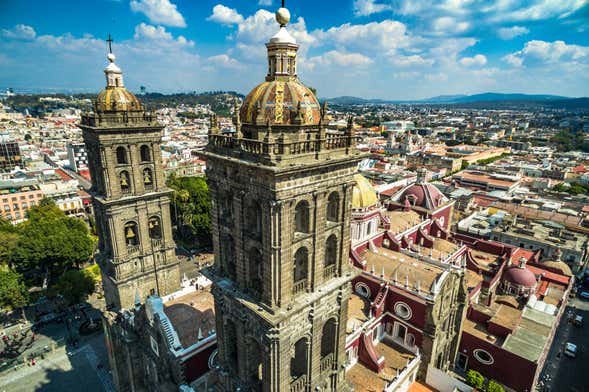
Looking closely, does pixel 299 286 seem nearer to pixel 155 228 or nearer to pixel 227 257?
pixel 227 257

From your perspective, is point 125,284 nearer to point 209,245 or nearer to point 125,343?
point 125,343

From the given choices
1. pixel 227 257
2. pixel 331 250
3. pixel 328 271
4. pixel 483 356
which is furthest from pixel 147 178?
pixel 483 356

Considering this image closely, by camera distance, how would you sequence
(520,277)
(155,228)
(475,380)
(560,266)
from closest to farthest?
1. (475,380)
2. (155,228)
3. (520,277)
4. (560,266)

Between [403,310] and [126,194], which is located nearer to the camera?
[126,194]

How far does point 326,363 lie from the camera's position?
1803 cm

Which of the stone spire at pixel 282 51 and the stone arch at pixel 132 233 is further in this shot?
the stone arch at pixel 132 233

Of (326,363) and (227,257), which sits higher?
(227,257)

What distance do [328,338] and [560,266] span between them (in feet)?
148

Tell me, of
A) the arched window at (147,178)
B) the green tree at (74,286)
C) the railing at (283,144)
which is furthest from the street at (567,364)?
the green tree at (74,286)

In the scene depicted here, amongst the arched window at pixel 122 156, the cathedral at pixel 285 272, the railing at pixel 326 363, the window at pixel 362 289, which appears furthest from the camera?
the window at pixel 362 289

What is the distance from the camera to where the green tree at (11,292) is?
125ft

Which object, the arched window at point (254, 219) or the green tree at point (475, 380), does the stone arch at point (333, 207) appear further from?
the green tree at point (475, 380)

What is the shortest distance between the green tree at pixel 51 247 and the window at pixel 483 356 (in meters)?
50.6

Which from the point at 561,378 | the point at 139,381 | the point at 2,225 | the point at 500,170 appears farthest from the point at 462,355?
the point at 500,170
